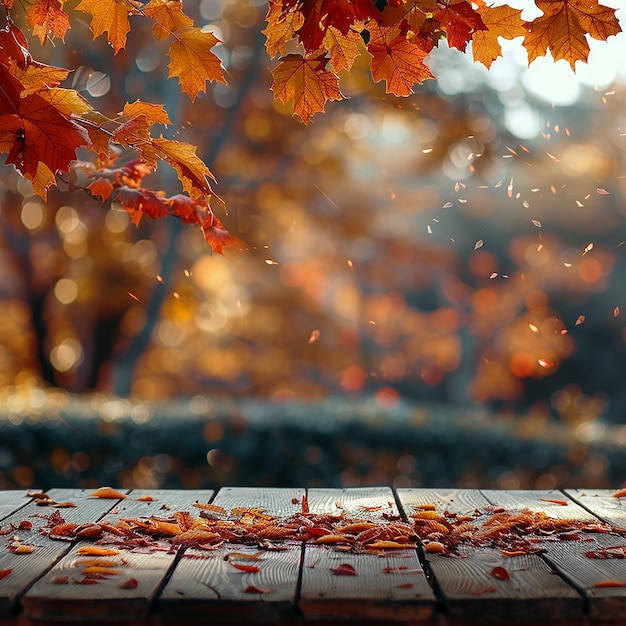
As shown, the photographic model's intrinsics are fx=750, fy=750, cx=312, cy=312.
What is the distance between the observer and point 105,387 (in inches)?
353

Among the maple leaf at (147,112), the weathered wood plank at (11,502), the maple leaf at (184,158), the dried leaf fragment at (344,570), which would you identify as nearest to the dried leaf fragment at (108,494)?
the weathered wood plank at (11,502)

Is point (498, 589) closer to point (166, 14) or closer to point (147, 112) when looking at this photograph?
point (147, 112)

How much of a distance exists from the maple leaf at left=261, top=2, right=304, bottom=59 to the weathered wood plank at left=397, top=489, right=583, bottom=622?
1.23 m

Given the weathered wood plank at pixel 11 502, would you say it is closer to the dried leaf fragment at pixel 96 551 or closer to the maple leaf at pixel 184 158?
the dried leaf fragment at pixel 96 551

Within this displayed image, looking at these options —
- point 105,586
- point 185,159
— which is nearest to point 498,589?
point 105,586

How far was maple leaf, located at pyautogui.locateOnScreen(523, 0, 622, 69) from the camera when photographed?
165cm

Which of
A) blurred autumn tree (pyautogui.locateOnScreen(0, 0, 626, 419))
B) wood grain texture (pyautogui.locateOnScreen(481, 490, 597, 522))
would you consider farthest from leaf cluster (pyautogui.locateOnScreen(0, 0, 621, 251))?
wood grain texture (pyautogui.locateOnScreen(481, 490, 597, 522))

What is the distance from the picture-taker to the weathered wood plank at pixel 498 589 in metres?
1.43

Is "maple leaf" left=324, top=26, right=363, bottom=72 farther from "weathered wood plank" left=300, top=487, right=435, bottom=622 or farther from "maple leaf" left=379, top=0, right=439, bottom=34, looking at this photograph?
"weathered wood plank" left=300, top=487, right=435, bottom=622

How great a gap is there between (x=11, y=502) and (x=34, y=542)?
1.77 feet

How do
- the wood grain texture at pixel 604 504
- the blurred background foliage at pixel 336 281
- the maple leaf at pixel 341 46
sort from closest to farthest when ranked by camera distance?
the maple leaf at pixel 341 46
the wood grain texture at pixel 604 504
the blurred background foliage at pixel 336 281

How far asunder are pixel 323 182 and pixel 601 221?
16.3ft

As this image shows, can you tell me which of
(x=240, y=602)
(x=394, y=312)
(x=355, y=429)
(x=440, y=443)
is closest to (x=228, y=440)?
(x=355, y=429)

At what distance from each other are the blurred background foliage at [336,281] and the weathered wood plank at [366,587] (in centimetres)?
109
